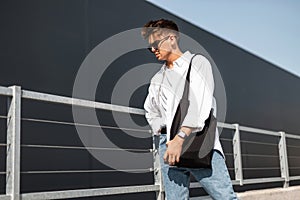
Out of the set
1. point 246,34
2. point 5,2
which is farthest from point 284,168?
point 5,2

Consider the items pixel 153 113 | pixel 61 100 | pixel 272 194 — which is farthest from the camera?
pixel 272 194

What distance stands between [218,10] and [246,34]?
1.39 m

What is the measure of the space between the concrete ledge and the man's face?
191cm

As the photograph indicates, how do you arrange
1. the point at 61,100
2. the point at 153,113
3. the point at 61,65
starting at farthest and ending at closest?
1. the point at 61,65
2. the point at 61,100
3. the point at 153,113

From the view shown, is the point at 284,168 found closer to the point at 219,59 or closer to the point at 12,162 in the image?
the point at 219,59

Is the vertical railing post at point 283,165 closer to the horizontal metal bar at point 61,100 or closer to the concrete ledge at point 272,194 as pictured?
the concrete ledge at point 272,194

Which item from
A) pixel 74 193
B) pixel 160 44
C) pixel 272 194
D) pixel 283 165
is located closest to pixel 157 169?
pixel 74 193

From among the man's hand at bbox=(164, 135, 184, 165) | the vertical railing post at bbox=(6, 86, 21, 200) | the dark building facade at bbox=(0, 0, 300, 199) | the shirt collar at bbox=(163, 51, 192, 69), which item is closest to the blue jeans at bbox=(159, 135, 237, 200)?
the man's hand at bbox=(164, 135, 184, 165)

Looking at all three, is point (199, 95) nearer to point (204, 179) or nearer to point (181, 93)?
point (181, 93)

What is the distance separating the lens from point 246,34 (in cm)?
597

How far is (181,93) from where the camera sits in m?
1.67

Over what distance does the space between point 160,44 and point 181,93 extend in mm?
210

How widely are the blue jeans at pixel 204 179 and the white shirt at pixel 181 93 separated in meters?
0.08

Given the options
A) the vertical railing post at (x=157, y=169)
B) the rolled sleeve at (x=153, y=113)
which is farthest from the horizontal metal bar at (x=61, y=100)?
the rolled sleeve at (x=153, y=113)
